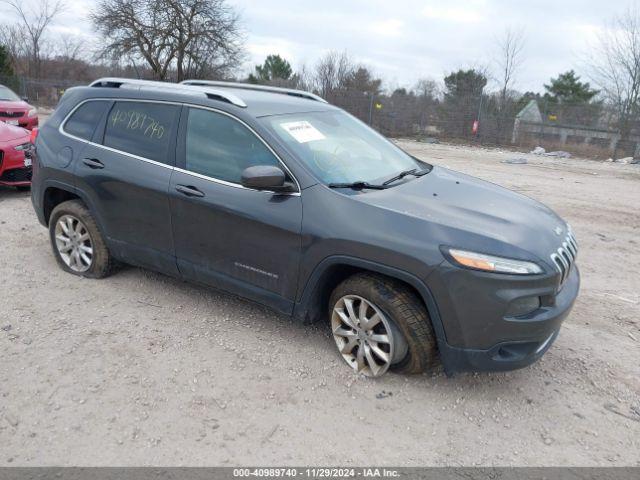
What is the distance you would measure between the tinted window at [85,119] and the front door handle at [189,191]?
48.1 inches

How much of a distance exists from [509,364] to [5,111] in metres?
13.9

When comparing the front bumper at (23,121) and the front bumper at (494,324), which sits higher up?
the front bumper at (23,121)

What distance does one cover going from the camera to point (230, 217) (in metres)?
3.50

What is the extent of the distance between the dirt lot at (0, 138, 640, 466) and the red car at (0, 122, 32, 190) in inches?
131

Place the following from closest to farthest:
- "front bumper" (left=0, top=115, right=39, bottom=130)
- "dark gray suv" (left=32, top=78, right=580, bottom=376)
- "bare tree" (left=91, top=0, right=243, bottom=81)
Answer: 1. "dark gray suv" (left=32, top=78, right=580, bottom=376)
2. "front bumper" (left=0, top=115, right=39, bottom=130)
3. "bare tree" (left=91, top=0, right=243, bottom=81)

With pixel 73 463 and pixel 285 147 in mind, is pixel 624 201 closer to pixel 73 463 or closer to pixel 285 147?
pixel 285 147

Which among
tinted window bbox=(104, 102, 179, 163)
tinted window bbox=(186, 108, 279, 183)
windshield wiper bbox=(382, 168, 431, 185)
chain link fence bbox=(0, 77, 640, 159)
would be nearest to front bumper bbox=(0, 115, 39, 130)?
tinted window bbox=(104, 102, 179, 163)

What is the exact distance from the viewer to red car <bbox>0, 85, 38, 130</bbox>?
42.1ft

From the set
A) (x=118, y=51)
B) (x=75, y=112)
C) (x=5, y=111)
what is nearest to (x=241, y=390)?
(x=75, y=112)

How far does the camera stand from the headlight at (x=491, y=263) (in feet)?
9.04

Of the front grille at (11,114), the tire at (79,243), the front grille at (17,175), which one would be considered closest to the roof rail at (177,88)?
the tire at (79,243)

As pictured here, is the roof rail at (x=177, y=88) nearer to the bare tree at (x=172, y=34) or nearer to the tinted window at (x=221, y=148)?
the tinted window at (x=221, y=148)

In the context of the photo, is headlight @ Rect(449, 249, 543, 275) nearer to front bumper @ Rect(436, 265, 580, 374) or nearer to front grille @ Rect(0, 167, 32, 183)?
front bumper @ Rect(436, 265, 580, 374)

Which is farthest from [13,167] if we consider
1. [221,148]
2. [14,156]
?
[221,148]
